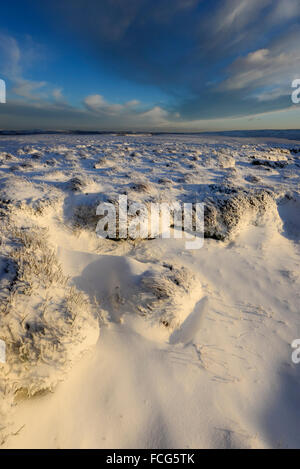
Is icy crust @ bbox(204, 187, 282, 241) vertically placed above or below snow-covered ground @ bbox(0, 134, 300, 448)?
above

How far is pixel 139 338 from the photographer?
3.32m

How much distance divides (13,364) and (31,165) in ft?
37.1

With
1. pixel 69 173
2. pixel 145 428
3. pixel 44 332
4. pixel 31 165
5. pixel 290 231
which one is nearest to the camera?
pixel 145 428

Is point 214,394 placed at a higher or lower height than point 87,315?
lower

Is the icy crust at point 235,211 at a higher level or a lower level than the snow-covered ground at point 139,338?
higher

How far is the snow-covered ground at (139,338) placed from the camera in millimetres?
2412

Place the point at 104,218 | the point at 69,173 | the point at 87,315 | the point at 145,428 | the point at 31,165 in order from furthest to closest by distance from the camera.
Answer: the point at 31,165, the point at 69,173, the point at 104,218, the point at 87,315, the point at 145,428

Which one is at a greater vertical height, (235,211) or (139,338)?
(235,211)

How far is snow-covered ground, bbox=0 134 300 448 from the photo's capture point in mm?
2412

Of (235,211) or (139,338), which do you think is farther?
(235,211)

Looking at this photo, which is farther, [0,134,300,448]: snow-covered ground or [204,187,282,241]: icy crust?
[204,187,282,241]: icy crust
